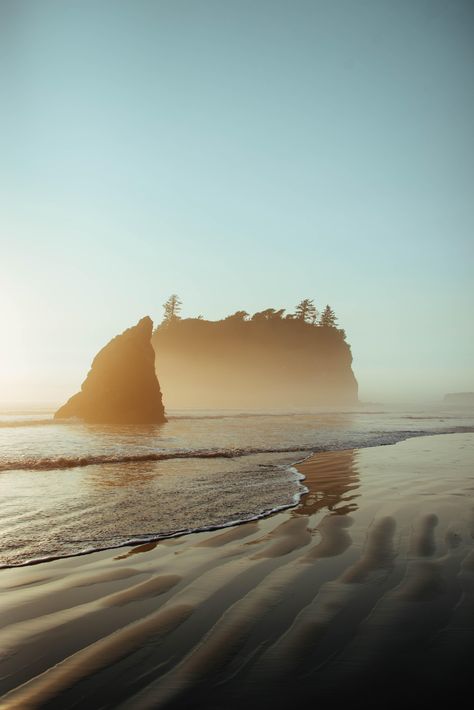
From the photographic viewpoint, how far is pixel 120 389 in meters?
34.4

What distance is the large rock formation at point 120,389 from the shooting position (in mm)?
33906

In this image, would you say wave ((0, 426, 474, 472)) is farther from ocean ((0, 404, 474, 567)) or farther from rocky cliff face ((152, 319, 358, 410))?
rocky cliff face ((152, 319, 358, 410))

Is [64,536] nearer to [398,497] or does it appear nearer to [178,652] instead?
[178,652]

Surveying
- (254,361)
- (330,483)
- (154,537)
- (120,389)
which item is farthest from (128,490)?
(254,361)

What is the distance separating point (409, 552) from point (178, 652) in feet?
10.8

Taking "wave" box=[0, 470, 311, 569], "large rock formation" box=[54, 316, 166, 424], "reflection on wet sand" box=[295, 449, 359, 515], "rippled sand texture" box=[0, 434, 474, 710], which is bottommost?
"reflection on wet sand" box=[295, 449, 359, 515]

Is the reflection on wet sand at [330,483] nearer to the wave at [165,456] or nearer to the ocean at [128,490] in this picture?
the ocean at [128,490]

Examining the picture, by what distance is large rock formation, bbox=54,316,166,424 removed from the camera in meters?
33.9

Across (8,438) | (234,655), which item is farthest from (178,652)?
(8,438)

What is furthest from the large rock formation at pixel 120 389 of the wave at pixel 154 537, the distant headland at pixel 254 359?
the distant headland at pixel 254 359

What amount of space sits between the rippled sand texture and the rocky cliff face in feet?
369

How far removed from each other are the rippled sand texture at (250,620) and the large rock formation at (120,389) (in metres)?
29.0

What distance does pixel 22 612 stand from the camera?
11.9ft

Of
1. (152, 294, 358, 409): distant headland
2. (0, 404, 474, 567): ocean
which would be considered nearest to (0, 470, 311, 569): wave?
(0, 404, 474, 567): ocean
